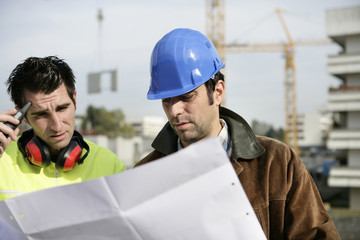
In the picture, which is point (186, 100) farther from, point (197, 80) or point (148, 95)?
point (148, 95)

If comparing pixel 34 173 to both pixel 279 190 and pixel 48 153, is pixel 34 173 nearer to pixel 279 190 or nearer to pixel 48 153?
pixel 48 153

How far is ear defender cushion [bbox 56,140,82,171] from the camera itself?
267 centimetres

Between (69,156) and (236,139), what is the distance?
96 centimetres

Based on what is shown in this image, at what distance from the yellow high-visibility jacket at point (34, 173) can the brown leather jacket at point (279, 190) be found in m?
0.89

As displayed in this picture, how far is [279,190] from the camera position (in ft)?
7.63

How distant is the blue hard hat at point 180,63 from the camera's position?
2474 mm

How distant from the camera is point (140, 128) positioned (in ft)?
516

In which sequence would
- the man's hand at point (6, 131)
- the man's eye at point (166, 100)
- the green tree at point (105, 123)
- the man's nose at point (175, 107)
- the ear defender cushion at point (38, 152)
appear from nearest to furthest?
the man's hand at point (6, 131)
the man's nose at point (175, 107)
the man's eye at point (166, 100)
the ear defender cushion at point (38, 152)
the green tree at point (105, 123)

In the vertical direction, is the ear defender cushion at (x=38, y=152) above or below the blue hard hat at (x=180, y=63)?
below

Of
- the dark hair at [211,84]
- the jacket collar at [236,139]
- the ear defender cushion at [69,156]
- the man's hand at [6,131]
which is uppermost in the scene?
the dark hair at [211,84]

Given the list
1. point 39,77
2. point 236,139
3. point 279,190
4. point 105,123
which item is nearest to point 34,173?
point 39,77

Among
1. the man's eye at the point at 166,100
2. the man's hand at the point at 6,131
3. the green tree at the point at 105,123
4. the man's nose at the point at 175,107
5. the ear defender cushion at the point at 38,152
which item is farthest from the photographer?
the green tree at the point at 105,123

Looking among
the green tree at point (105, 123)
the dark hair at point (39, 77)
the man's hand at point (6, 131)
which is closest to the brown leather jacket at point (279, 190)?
the dark hair at point (39, 77)

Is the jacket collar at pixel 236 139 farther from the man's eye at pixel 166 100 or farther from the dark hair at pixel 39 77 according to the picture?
the dark hair at pixel 39 77
